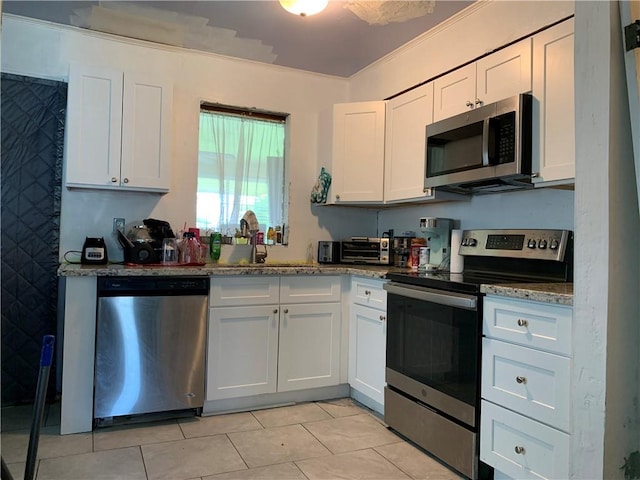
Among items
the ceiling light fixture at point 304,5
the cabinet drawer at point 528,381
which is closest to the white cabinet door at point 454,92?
the ceiling light fixture at point 304,5

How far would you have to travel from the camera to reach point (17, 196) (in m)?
2.91

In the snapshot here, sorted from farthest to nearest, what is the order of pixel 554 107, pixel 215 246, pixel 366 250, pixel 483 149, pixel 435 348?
pixel 366 250
pixel 215 246
pixel 483 149
pixel 435 348
pixel 554 107

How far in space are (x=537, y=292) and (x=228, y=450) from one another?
167 cm

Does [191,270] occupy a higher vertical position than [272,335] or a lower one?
higher

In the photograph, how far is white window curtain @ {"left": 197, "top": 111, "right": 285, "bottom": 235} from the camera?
3.50 m

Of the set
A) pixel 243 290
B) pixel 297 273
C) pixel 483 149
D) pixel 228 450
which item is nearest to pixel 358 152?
pixel 297 273

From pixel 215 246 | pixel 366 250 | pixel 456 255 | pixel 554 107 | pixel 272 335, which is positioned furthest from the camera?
pixel 366 250

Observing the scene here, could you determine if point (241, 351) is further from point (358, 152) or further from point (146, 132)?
point (358, 152)

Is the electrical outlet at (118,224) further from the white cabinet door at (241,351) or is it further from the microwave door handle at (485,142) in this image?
the microwave door handle at (485,142)

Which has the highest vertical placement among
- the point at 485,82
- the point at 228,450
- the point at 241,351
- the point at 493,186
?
the point at 485,82

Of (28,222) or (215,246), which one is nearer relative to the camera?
(28,222)

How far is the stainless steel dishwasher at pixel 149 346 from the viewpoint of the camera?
8.35 feet

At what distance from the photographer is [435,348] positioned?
2.28 m

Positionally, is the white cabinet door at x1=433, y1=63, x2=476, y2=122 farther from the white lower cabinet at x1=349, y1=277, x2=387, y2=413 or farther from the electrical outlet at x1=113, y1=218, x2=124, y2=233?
the electrical outlet at x1=113, y1=218, x2=124, y2=233
